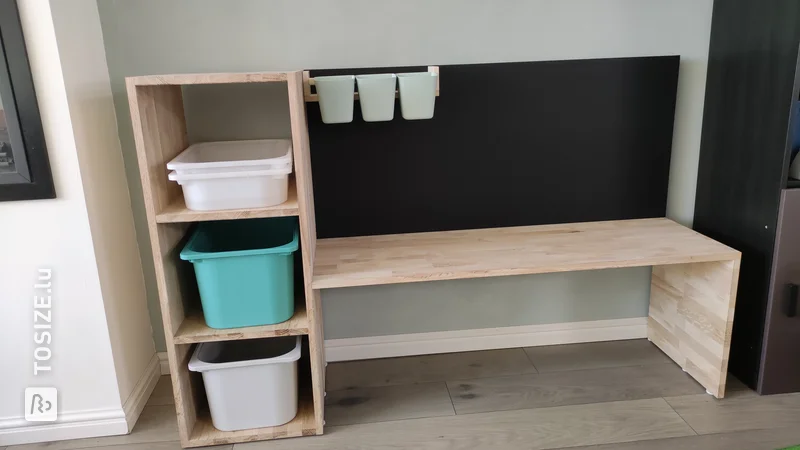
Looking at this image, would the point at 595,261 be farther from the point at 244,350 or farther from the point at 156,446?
the point at 156,446

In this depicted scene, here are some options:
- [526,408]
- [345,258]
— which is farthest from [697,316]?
[345,258]

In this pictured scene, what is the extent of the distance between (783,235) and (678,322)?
1.69ft

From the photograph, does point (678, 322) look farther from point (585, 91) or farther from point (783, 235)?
point (585, 91)

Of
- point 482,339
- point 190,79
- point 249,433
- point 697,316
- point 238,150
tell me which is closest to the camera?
point 190,79

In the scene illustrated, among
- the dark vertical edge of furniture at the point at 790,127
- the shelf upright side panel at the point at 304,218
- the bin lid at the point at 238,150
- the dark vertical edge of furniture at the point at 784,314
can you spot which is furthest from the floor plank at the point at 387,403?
the dark vertical edge of furniture at the point at 790,127

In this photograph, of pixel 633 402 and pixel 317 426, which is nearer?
pixel 317 426

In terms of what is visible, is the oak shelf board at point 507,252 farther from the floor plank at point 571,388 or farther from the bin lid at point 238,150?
the floor plank at point 571,388

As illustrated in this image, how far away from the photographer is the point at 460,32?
6.46ft

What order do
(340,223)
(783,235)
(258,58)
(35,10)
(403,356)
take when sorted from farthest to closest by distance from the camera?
1. (403,356)
2. (340,223)
3. (258,58)
4. (783,235)
5. (35,10)

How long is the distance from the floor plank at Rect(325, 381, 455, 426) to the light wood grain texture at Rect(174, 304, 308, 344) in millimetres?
401

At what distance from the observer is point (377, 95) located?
175 centimetres

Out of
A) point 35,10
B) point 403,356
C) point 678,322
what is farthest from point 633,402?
point 35,10

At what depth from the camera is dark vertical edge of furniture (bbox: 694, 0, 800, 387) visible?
174cm

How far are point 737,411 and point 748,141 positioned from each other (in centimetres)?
90
